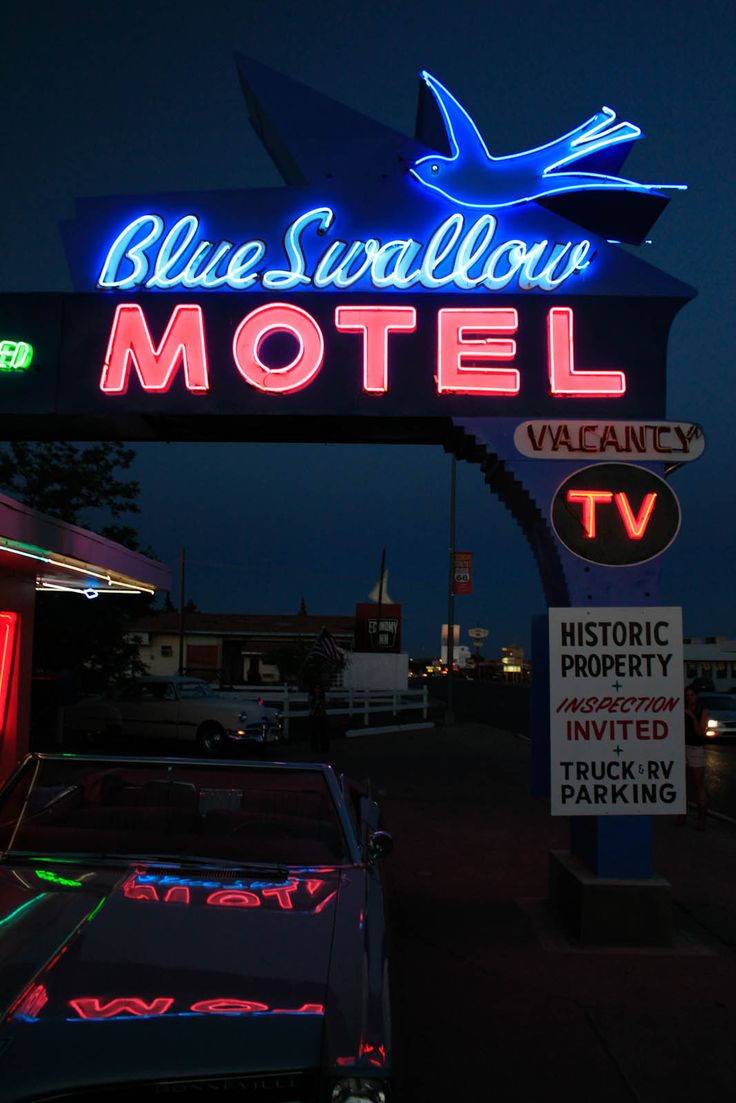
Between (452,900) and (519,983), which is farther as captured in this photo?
(452,900)

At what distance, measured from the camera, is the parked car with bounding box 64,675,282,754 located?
61.5 feet

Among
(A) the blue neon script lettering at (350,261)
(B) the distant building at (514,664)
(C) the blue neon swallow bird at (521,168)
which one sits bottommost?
(B) the distant building at (514,664)

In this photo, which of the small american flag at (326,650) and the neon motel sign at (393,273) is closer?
the neon motel sign at (393,273)

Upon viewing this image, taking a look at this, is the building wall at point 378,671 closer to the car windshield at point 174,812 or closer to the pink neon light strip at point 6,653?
the pink neon light strip at point 6,653

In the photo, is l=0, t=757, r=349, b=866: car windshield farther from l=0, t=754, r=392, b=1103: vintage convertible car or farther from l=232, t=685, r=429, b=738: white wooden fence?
l=232, t=685, r=429, b=738: white wooden fence

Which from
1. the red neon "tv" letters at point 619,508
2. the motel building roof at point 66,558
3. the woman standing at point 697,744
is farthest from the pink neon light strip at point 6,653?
the woman standing at point 697,744

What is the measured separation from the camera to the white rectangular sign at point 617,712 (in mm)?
6289

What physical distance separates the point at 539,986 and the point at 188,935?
3.13 metres

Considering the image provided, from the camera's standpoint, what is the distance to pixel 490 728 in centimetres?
2500

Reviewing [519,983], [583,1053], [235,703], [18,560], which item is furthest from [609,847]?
[235,703]

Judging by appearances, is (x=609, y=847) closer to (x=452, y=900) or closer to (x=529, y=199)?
(x=452, y=900)

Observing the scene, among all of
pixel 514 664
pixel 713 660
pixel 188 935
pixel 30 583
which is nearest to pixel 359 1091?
pixel 188 935

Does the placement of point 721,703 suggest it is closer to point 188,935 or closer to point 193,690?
point 193,690

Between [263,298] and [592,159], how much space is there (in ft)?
11.0
